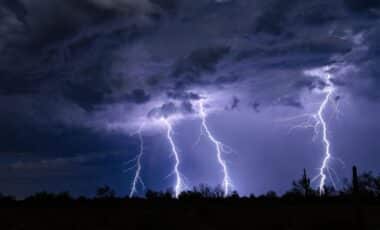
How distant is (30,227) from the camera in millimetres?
23578

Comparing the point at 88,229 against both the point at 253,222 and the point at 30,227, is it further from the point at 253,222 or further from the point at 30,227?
the point at 253,222

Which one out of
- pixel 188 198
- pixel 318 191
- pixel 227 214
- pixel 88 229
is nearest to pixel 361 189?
pixel 318 191

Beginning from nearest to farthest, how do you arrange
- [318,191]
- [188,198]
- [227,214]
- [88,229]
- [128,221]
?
[88,229] < [128,221] < [227,214] < [188,198] < [318,191]

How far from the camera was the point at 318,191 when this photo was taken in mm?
64500

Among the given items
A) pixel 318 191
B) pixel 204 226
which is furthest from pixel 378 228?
pixel 318 191

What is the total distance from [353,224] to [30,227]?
51.7 ft

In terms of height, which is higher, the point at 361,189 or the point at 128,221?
the point at 361,189

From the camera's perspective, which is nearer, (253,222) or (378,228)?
(378,228)

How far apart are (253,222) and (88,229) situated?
907cm

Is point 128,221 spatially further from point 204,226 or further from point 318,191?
point 318,191

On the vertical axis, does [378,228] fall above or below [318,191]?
below

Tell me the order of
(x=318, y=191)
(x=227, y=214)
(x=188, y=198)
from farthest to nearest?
(x=318, y=191) → (x=188, y=198) → (x=227, y=214)

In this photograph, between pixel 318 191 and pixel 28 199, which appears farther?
pixel 318 191

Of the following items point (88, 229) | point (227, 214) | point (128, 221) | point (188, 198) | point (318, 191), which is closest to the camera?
point (88, 229)
